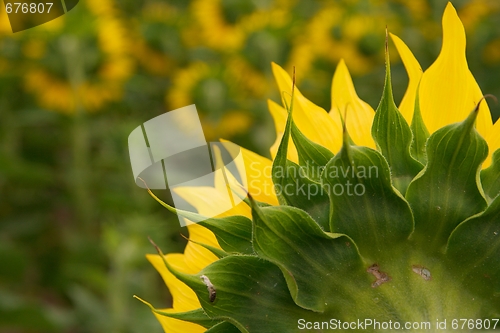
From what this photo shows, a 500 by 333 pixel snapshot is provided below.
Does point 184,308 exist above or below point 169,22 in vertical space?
above

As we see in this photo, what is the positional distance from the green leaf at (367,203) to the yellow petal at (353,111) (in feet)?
0.22

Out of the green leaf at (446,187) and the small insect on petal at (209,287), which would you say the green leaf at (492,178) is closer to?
the green leaf at (446,187)

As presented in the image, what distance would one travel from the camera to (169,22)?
5.71ft

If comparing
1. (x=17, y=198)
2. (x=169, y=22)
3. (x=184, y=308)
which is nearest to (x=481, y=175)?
(x=184, y=308)

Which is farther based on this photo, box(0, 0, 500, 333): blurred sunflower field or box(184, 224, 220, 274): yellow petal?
box(0, 0, 500, 333): blurred sunflower field

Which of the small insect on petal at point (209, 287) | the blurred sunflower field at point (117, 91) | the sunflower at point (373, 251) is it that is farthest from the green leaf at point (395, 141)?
the blurred sunflower field at point (117, 91)

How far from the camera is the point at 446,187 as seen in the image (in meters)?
0.31

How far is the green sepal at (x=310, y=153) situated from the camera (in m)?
0.34

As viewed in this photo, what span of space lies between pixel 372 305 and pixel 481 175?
0.28 feet

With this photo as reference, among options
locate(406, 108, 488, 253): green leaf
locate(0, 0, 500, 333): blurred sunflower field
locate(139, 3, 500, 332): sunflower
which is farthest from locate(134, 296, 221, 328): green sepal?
locate(0, 0, 500, 333): blurred sunflower field

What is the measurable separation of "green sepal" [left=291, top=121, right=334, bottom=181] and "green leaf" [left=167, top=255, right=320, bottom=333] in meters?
0.06

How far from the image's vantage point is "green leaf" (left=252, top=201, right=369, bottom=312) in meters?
0.31

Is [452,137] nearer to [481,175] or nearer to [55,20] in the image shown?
[481,175]

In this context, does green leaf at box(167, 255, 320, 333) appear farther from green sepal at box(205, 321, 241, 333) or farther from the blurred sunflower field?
the blurred sunflower field
